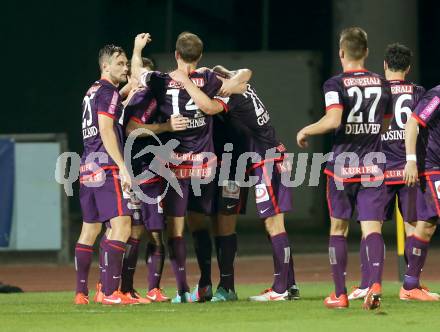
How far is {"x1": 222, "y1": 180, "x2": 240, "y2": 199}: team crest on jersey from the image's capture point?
42.1 ft

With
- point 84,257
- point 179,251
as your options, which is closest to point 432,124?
point 179,251

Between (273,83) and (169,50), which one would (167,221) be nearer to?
(273,83)

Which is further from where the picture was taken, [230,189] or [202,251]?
[202,251]

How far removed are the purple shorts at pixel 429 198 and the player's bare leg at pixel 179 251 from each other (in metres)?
2.18

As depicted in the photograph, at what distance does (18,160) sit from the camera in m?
19.6

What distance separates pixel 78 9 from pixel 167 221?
18.2 m

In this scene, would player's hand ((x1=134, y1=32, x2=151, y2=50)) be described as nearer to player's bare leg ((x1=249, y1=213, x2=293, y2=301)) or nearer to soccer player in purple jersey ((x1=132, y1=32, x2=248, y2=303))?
soccer player in purple jersey ((x1=132, y1=32, x2=248, y2=303))

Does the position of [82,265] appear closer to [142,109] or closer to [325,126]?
[142,109]

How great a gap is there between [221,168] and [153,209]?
0.80 m

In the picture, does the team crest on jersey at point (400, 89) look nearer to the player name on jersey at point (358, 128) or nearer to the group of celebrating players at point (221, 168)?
the group of celebrating players at point (221, 168)

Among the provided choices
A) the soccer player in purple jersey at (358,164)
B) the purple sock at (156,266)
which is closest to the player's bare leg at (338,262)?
the soccer player in purple jersey at (358,164)

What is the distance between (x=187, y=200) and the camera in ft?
41.3

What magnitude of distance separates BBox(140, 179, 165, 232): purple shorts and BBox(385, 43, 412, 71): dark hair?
237 cm

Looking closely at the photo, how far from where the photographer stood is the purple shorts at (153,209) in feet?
41.2
